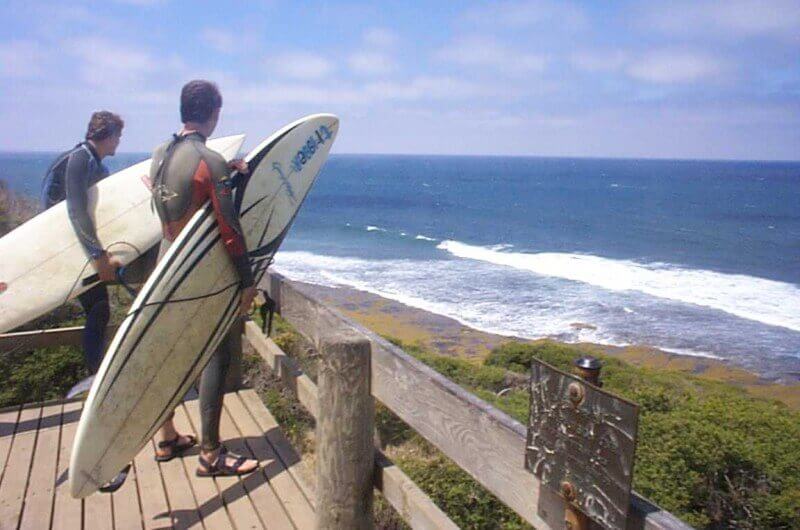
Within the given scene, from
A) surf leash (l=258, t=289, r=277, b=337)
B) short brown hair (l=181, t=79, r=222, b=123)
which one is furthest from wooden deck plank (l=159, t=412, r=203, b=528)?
short brown hair (l=181, t=79, r=222, b=123)

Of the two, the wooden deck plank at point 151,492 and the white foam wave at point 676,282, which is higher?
the wooden deck plank at point 151,492

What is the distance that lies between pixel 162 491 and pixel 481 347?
1796cm

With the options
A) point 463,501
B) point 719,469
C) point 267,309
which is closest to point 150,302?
point 267,309

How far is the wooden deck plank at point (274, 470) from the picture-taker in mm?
2750

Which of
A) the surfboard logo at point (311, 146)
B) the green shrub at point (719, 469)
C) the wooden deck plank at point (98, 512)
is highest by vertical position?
the surfboard logo at point (311, 146)

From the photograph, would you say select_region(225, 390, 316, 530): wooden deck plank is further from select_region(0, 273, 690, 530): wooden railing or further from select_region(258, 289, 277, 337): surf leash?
select_region(258, 289, 277, 337): surf leash

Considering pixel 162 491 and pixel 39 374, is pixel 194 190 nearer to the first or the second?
pixel 162 491

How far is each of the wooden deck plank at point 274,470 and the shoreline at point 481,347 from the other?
1296 centimetres

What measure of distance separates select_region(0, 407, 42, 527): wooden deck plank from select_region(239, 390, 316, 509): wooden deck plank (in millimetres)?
1086

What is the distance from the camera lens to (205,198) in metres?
2.75

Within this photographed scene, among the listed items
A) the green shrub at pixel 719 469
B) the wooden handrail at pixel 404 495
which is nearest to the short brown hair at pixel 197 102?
the wooden handrail at pixel 404 495

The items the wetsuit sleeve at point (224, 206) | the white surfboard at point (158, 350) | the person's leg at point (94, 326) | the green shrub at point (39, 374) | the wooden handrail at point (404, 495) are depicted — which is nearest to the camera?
the wooden handrail at point (404, 495)

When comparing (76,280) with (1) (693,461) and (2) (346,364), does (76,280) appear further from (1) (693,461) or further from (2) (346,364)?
(1) (693,461)

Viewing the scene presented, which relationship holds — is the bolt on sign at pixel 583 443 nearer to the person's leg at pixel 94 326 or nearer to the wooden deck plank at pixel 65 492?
the wooden deck plank at pixel 65 492
